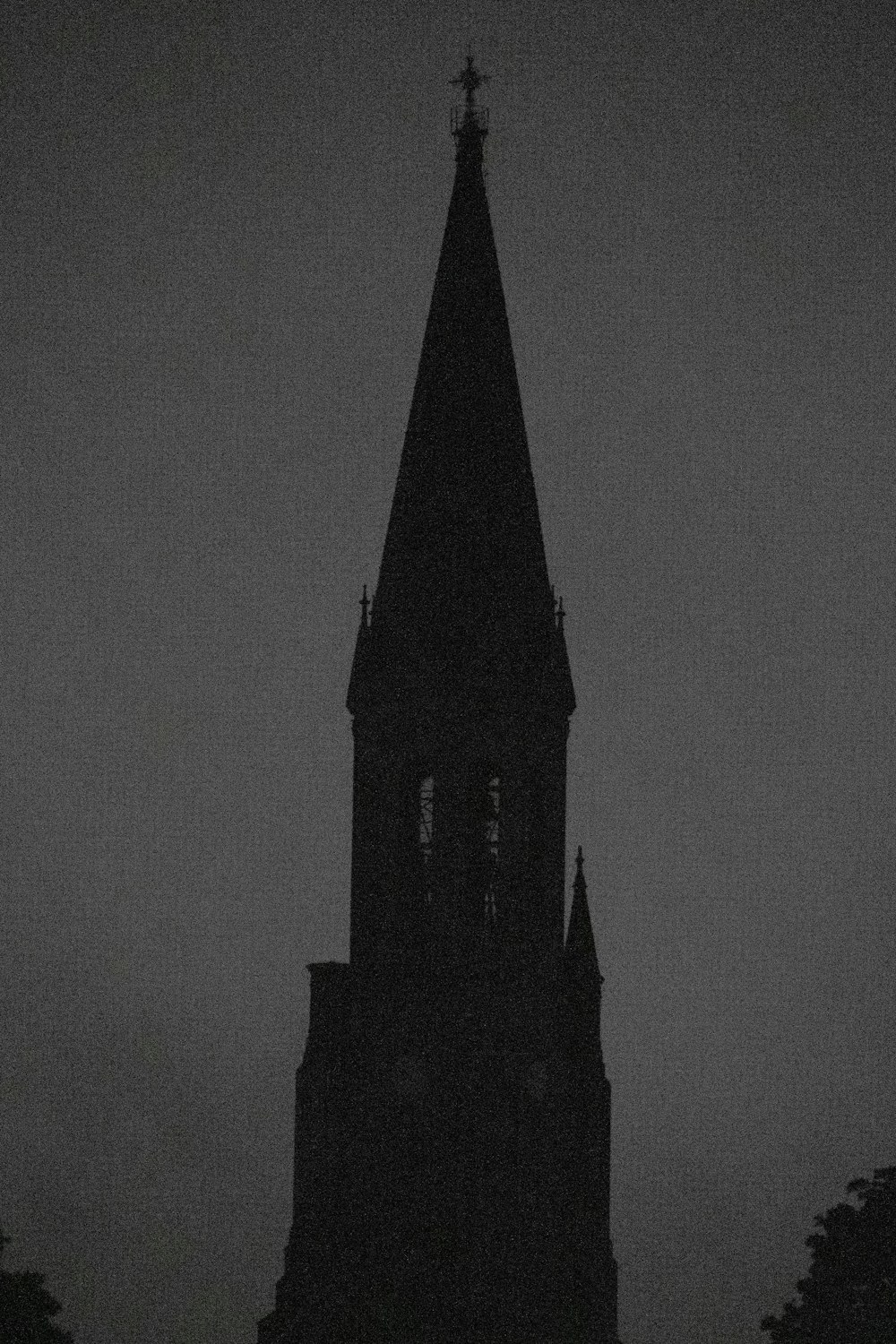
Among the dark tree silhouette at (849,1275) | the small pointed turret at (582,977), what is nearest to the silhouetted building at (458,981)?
the small pointed turret at (582,977)

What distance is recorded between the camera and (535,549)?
4550 cm

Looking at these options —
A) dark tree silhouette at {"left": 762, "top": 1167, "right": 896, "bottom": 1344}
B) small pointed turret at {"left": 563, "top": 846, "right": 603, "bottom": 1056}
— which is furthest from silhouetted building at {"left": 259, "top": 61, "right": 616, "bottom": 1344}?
dark tree silhouette at {"left": 762, "top": 1167, "right": 896, "bottom": 1344}

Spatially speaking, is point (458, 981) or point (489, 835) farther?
point (489, 835)

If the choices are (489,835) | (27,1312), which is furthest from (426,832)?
(27,1312)

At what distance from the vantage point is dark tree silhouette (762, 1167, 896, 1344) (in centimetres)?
4334

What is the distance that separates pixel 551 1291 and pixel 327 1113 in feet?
15.2

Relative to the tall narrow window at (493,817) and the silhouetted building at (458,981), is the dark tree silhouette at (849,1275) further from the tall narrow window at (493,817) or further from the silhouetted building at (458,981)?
the tall narrow window at (493,817)

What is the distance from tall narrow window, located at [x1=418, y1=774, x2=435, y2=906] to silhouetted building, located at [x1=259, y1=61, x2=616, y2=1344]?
48mm

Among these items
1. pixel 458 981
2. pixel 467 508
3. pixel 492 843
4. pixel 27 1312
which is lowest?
pixel 27 1312

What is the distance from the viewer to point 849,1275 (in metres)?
44.2

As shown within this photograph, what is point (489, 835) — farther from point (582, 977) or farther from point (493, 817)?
point (582, 977)

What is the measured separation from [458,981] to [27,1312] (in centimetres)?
882

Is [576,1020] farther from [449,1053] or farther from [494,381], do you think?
[494,381]

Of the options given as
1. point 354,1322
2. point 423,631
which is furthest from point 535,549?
point 354,1322
